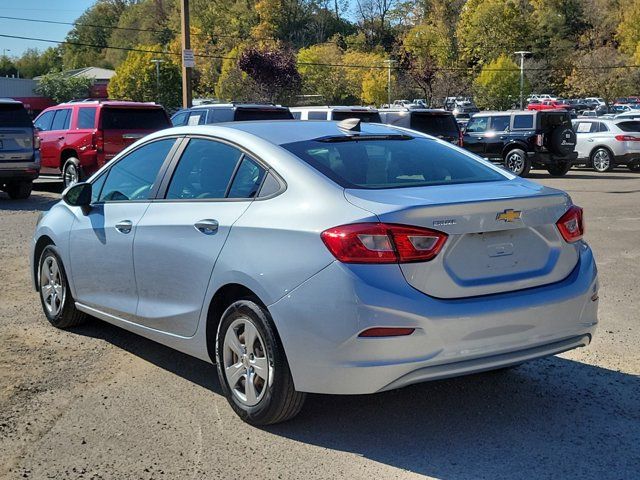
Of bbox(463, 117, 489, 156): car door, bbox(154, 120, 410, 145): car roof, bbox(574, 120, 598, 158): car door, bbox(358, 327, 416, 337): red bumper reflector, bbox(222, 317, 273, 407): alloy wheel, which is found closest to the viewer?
bbox(358, 327, 416, 337): red bumper reflector

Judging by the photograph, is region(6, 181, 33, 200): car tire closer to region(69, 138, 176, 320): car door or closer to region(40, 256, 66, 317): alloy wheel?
region(40, 256, 66, 317): alloy wheel

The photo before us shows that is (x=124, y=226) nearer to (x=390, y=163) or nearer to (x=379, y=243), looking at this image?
(x=390, y=163)

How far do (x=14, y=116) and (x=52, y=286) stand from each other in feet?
33.8

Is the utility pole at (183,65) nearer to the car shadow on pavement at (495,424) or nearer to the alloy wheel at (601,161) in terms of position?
the alloy wheel at (601,161)

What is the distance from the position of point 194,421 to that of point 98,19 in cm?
15696

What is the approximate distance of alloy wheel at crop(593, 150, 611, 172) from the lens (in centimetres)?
2367

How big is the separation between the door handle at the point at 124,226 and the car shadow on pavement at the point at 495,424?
0.99 metres

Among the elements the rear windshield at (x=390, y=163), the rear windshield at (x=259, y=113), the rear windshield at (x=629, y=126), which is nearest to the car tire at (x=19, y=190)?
the rear windshield at (x=259, y=113)

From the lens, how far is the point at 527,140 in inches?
858

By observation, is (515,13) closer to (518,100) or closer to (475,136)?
(518,100)

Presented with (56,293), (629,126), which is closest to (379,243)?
(56,293)

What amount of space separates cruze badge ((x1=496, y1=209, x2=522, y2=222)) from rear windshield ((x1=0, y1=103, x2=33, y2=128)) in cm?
1344

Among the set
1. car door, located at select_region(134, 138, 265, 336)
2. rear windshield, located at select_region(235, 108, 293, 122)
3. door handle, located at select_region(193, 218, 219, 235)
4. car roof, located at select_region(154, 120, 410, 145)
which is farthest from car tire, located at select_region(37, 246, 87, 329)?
rear windshield, located at select_region(235, 108, 293, 122)

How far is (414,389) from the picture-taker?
4824 mm
